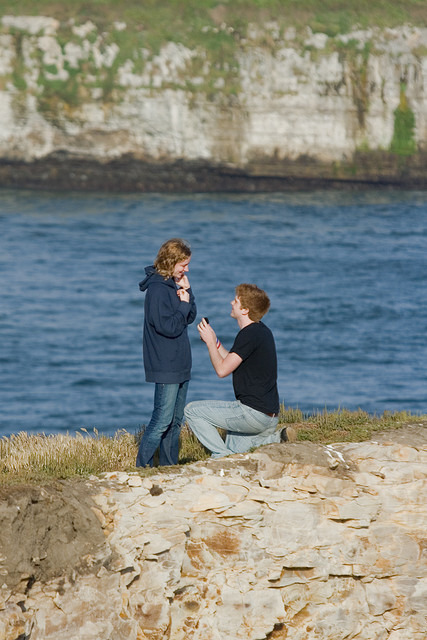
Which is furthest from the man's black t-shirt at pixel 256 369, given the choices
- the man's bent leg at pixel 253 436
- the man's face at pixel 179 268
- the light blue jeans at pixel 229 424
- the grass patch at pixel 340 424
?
the grass patch at pixel 340 424

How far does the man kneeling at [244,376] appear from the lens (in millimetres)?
10758

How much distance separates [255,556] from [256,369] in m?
2.04

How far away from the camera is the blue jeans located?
10859 millimetres

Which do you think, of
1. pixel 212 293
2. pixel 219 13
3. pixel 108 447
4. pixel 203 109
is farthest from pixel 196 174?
pixel 108 447

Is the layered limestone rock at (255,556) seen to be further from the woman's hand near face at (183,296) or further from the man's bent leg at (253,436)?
the woman's hand near face at (183,296)

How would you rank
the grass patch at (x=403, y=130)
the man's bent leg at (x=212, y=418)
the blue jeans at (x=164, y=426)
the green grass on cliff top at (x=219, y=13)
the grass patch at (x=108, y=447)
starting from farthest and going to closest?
the grass patch at (x=403, y=130)
the green grass on cliff top at (x=219, y=13)
the grass patch at (x=108, y=447)
the man's bent leg at (x=212, y=418)
the blue jeans at (x=164, y=426)

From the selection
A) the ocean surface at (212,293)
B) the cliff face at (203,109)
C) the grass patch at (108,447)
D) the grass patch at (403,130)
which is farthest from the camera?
the grass patch at (403,130)

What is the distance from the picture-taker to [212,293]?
127 feet

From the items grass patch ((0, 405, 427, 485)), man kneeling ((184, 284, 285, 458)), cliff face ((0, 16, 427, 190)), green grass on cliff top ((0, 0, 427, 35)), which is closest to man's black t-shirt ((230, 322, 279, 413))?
man kneeling ((184, 284, 285, 458))

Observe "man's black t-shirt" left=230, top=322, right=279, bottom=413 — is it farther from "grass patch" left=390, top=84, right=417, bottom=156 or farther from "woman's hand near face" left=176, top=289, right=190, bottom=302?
"grass patch" left=390, top=84, right=417, bottom=156

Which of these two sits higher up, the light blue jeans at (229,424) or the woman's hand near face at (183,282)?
the woman's hand near face at (183,282)

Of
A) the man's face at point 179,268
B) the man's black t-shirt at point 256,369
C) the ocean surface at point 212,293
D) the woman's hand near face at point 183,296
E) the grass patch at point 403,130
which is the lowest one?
the ocean surface at point 212,293

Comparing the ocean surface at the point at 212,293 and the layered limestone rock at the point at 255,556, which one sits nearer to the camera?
the layered limestone rock at the point at 255,556

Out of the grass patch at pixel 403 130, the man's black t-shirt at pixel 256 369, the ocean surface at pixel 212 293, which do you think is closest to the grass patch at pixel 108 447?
the man's black t-shirt at pixel 256 369
